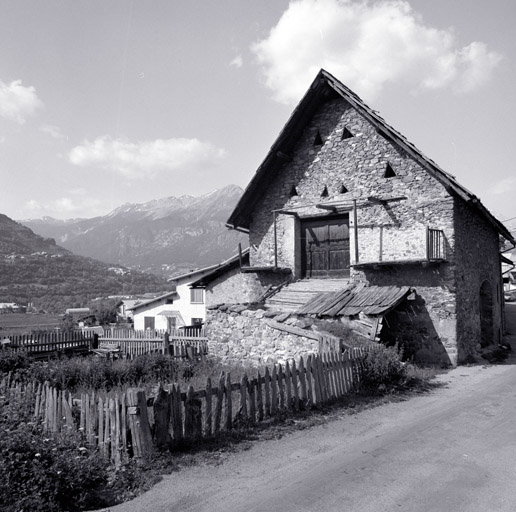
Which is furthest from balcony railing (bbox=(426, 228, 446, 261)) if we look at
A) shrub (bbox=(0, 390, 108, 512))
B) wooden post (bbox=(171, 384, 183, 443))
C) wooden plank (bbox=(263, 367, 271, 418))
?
shrub (bbox=(0, 390, 108, 512))

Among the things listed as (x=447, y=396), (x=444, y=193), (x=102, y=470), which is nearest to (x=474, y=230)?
(x=444, y=193)

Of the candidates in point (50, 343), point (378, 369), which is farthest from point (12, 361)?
point (378, 369)

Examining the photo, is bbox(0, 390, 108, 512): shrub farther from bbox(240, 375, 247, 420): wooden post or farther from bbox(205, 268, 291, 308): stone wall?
bbox(205, 268, 291, 308): stone wall

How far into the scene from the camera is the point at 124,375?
14820 millimetres

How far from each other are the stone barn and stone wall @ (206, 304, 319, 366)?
5.2 inches

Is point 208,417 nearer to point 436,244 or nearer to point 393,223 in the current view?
point 436,244

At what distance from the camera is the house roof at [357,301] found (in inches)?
562

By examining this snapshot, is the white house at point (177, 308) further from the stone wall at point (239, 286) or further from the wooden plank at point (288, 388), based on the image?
the wooden plank at point (288, 388)

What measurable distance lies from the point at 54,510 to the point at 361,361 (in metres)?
7.46

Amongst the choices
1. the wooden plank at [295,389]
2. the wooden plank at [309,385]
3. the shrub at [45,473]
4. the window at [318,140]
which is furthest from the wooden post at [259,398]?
the window at [318,140]

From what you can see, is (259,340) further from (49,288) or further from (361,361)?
(49,288)

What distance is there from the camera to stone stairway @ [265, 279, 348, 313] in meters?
17.2

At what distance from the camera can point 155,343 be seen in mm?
21547

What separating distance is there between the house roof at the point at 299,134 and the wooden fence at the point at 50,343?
9.63 m
